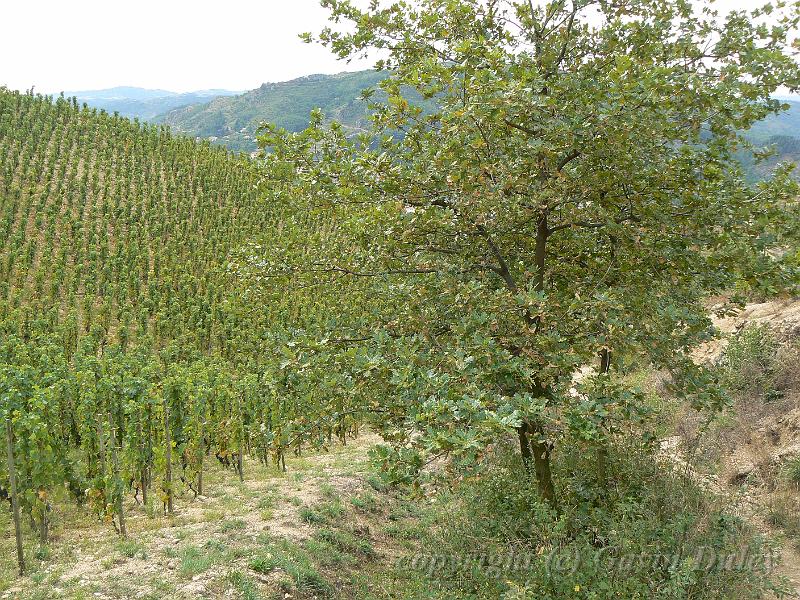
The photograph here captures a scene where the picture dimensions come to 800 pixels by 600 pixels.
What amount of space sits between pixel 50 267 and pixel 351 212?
671 inches

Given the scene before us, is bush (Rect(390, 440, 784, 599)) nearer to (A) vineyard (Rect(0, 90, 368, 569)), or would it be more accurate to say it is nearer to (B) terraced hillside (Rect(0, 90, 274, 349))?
(A) vineyard (Rect(0, 90, 368, 569))

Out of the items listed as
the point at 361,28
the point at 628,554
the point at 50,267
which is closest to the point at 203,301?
the point at 50,267

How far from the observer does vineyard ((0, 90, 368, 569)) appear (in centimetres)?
697

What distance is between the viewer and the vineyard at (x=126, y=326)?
6.97 m

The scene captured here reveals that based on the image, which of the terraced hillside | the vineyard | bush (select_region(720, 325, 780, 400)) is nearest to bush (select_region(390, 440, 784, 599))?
the vineyard

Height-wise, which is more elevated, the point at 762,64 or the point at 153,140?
the point at 153,140

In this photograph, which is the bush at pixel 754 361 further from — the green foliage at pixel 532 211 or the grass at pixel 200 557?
the grass at pixel 200 557

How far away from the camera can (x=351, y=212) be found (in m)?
5.39

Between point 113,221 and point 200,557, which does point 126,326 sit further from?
point 200,557

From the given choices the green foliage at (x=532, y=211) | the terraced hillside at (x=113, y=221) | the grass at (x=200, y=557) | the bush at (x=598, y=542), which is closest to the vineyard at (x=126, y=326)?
the terraced hillside at (x=113, y=221)

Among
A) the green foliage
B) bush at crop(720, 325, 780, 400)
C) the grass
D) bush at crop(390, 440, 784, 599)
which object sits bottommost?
the grass

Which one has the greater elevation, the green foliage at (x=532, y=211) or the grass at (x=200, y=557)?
the green foliage at (x=532, y=211)

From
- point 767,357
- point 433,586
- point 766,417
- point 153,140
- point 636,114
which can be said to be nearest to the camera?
point 636,114

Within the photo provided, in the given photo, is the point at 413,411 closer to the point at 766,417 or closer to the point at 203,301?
the point at 766,417
